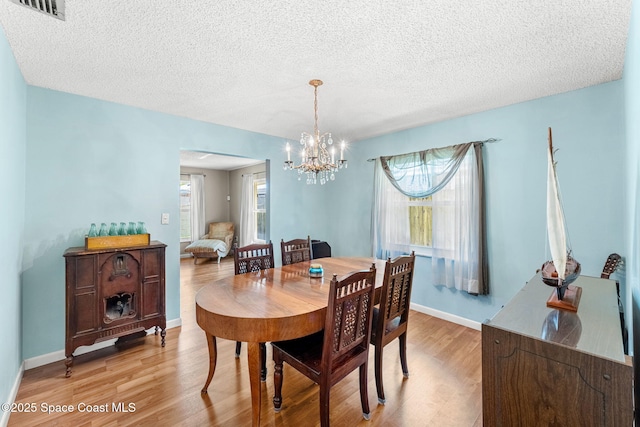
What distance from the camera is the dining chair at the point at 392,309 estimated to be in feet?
6.19

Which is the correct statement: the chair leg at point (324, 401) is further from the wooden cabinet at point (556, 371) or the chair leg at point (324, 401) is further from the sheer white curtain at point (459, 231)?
the sheer white curtain at point (459, 231)

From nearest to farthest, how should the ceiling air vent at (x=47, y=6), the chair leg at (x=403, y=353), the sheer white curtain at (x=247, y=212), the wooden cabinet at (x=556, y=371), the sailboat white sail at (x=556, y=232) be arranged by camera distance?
1. the wooden cabinet at (x=556, y=371)
2. the sailboat white sail at (x=556, y=232)
3. the ceiling air vent at (x=47, y=6)
4. the chair leg at (x=403, y=353)
5. the sheer white curtain at (x=247, y=212)

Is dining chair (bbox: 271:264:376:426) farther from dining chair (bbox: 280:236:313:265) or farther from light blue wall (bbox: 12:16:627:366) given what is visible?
light blue wall (bbox: 12:16:627:366)

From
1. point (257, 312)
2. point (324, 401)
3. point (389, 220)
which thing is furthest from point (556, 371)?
point (389, 220)

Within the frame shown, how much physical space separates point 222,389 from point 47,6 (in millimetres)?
2600

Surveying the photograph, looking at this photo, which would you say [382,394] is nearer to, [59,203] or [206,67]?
[206,67]

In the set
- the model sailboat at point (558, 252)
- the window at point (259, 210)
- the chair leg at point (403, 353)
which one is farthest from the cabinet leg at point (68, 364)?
the window at point (259, 210)

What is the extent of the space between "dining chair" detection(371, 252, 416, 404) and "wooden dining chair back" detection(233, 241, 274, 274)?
1.17m

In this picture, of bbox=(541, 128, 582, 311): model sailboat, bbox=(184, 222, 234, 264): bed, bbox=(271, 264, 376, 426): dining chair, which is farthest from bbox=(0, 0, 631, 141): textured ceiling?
bbox=(184, 222, 234, 264): bed

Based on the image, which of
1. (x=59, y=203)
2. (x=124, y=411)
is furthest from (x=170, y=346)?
(x=59, y=203)

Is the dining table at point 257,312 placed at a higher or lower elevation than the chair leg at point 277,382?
higher

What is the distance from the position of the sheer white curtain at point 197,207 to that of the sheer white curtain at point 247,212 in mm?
1128

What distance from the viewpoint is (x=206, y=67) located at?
2.07 metres

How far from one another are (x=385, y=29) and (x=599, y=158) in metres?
2.22
